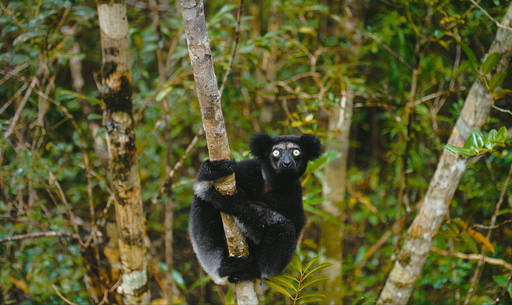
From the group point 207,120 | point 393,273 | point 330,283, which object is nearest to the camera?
point 207,120

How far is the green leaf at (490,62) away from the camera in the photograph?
8.93 ft

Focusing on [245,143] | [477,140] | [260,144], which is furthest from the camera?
[245,143]

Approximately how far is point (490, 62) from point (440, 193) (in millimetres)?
1127

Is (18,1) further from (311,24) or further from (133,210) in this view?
(311,24)

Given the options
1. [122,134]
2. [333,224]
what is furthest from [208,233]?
[333,224]

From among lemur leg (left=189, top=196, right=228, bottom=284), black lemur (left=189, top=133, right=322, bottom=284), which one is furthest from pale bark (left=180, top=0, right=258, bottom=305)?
lemur leg (left=189, top=196, right=228, bottom=284)

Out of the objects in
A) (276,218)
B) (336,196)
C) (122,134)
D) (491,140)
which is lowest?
(336,196)

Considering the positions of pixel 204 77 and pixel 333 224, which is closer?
pixel 204 77

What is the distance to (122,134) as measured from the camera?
294cm

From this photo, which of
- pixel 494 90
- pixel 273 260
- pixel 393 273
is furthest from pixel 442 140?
pixel 273 260

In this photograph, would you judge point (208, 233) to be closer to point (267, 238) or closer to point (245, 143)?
point (267, 238)

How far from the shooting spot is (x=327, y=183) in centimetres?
478

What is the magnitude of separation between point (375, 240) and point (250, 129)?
2633mm

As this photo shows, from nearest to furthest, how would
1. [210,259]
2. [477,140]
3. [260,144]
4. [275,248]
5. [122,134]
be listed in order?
1. [477,140]
2. [122,134]
3. [275,248]
4. [210,259]
5. [260,144]
